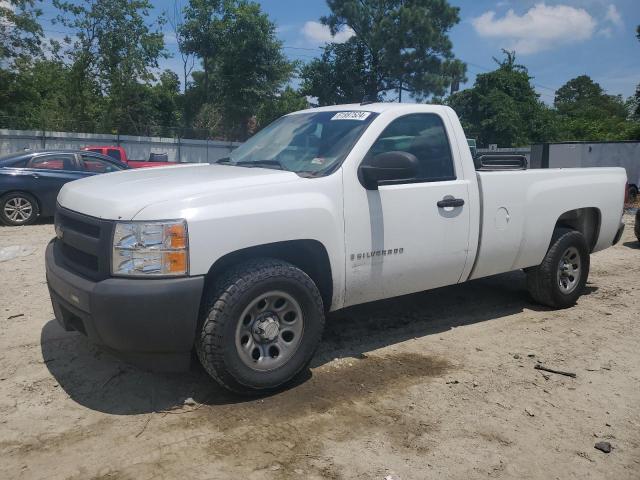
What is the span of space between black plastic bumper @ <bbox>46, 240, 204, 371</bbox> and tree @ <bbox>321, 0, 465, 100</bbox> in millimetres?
35159

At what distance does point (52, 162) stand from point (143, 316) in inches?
342

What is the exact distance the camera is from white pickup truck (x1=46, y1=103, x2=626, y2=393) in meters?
3.17

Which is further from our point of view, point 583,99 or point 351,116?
point 583,99

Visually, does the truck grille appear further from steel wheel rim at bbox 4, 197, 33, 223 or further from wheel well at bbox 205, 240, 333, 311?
steel wheel rim at bbox 4, 197, 33, 223

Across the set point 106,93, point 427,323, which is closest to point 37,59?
point 106,93

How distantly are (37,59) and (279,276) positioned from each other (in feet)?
110

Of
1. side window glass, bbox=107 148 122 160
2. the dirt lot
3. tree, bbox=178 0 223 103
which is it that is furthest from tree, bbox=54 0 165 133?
the dirt lot

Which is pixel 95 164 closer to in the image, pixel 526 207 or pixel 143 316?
pixel 526 207

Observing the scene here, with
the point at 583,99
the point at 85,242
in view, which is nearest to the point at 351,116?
the point at 85,242

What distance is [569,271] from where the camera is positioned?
574 centimetres

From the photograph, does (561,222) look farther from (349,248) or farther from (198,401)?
(198,401)

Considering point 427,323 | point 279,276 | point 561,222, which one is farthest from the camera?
point 561,222

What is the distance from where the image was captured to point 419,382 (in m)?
3.92

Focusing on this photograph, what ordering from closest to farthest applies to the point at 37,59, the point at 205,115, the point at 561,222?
the point at 561,222
the point at 37,59
the point at 205,115
